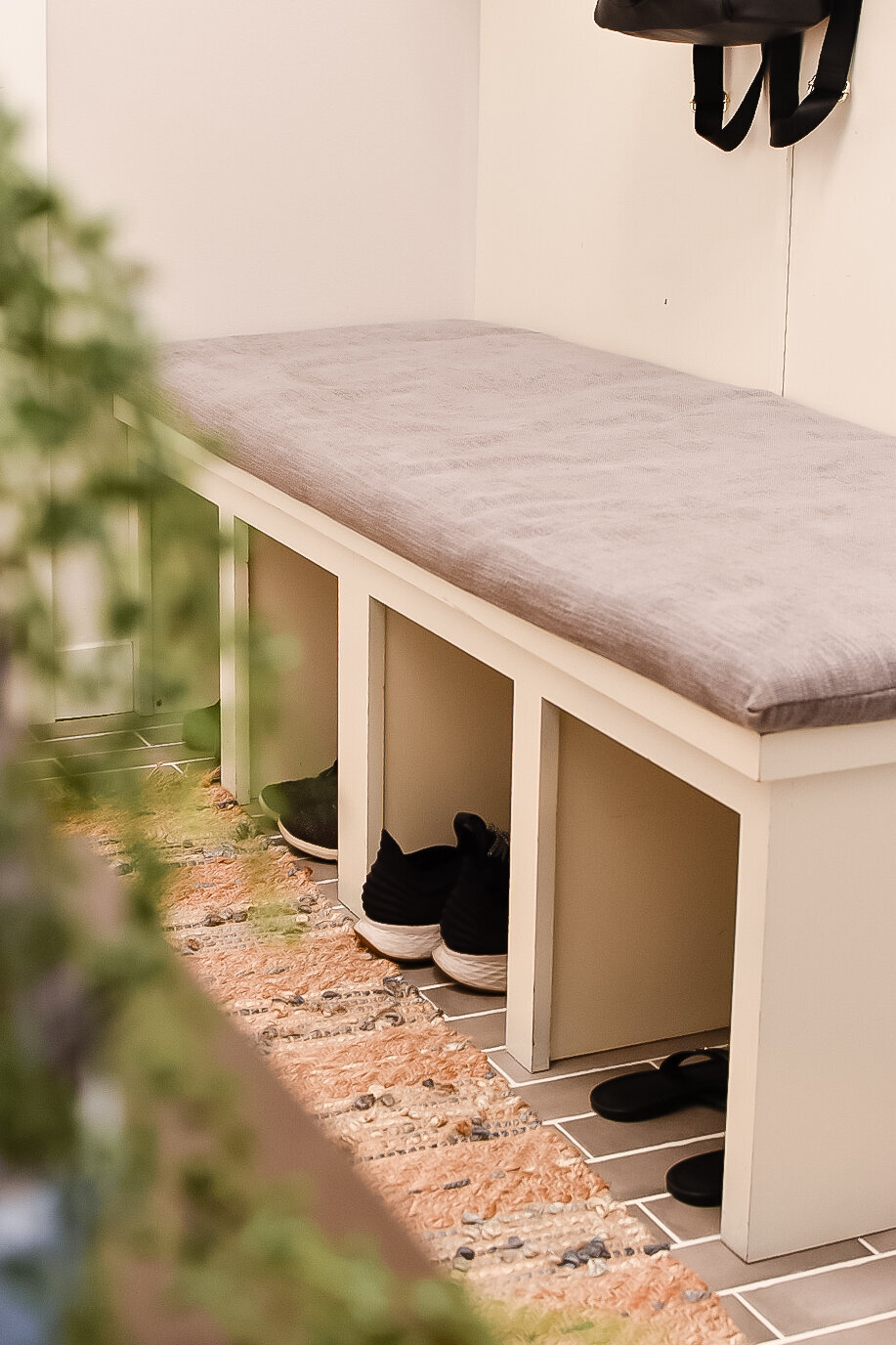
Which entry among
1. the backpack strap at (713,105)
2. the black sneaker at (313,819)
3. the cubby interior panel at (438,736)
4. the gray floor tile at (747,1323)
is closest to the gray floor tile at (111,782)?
the gray floor tile at (747,1323)

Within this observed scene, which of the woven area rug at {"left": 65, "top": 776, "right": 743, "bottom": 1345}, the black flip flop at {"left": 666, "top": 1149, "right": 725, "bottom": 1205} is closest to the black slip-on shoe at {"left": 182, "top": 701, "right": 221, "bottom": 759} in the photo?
the woven area rug at {"left": 65, "top": 776, "right": 743, "bottom": 1345}

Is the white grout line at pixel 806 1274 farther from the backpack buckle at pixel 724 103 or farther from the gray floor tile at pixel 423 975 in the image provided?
the backpack buckle at pixel 724 103

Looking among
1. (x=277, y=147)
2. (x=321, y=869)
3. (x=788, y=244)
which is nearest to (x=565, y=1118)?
(x=321, y=869)

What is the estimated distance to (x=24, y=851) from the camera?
0.39 metres

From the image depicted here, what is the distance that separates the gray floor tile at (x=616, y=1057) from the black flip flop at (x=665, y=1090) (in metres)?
0.05

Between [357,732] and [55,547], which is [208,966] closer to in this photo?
[357,732]

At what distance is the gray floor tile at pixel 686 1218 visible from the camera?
1.40m

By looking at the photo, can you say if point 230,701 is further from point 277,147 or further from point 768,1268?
point 277,147

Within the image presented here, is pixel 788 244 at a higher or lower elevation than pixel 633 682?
higher

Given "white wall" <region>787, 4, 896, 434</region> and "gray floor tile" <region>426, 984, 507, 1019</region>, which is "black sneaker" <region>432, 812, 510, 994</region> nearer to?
"gray floor tile" <region>426, 984, 507, 1019</region>

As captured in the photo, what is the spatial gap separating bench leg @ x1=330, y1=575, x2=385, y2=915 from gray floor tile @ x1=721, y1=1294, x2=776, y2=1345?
Result: 33.0 inches

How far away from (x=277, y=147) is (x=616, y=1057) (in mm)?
1883

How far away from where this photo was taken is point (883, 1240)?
4.60 feet

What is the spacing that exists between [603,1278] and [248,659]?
1033 mm
